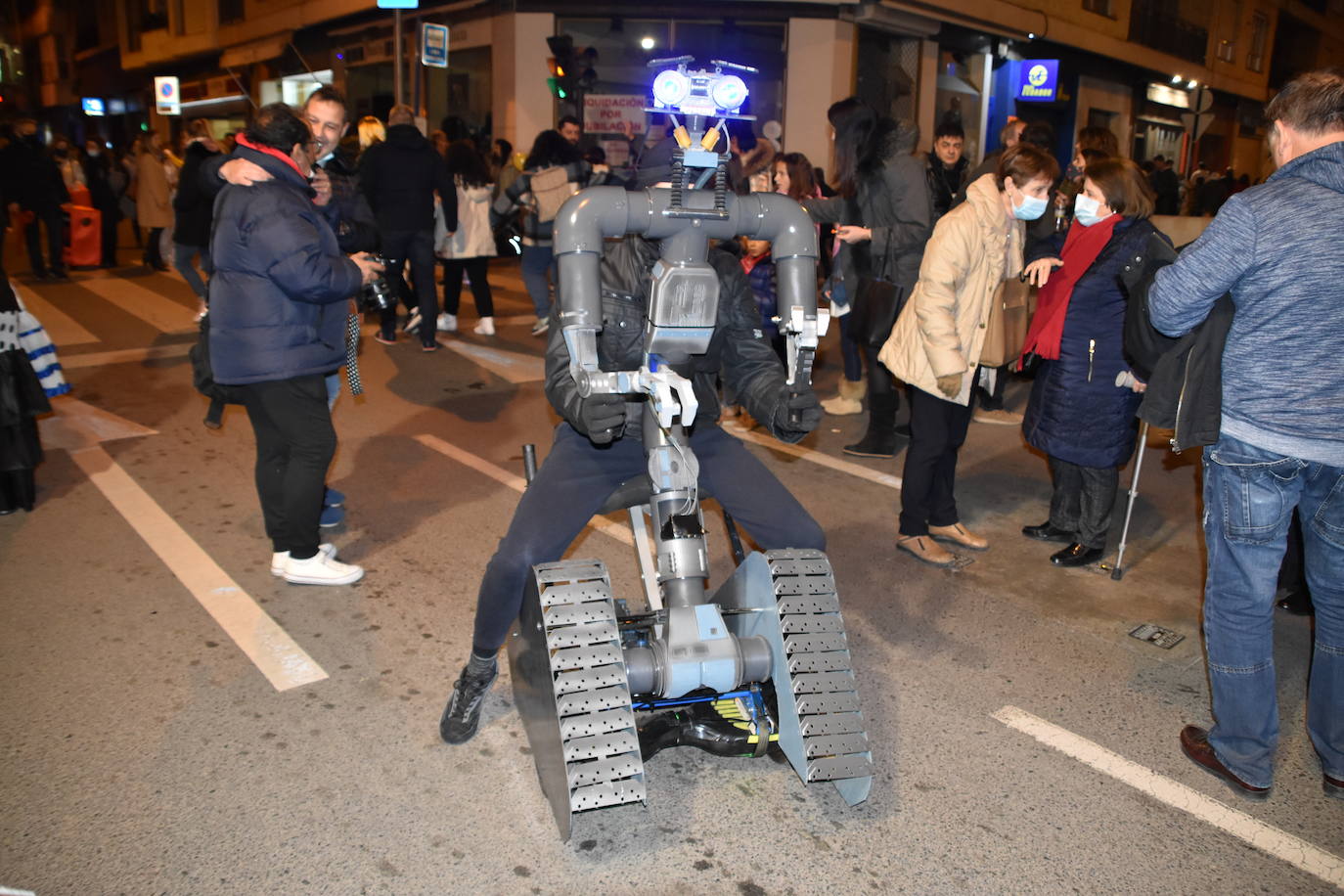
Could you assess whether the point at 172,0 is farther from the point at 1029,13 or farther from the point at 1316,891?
the point at 1316,891

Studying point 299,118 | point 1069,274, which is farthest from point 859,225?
point 299,118

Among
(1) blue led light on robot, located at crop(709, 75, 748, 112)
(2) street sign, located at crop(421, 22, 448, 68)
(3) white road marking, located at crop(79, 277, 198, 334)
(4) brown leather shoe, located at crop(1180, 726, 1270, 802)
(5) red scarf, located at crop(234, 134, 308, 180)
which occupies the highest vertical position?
(2) street sign, located at crop(421, 22, 448, 68)

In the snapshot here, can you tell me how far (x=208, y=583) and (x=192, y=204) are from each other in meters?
5.90

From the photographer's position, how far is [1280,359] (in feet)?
8.98

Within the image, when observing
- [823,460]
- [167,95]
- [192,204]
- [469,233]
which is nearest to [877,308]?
[823,460]

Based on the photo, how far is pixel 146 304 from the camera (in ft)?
37.6

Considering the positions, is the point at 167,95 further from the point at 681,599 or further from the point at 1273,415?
the point at 1273,415

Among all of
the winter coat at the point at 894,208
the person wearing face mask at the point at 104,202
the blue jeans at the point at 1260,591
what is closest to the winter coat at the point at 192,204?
the winter coat at the point at 894,208

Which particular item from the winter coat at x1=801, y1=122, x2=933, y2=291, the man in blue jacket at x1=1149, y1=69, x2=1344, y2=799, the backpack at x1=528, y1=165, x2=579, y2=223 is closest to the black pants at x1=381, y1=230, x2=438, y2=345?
the backpack at x1=528, y1=165, x2=579, y2=223

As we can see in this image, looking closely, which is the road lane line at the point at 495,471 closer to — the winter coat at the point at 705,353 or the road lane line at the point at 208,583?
the road lane line at the point at 208,583

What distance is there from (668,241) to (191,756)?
222 cm

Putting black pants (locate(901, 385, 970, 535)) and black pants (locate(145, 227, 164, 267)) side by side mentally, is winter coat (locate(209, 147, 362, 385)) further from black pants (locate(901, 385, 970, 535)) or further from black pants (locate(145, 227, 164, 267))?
black pants (locate(145, 227, 164, 267))

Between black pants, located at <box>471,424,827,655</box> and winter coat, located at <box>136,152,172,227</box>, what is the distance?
12.7m

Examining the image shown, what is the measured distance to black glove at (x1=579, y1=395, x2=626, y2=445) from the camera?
258 centimetres
